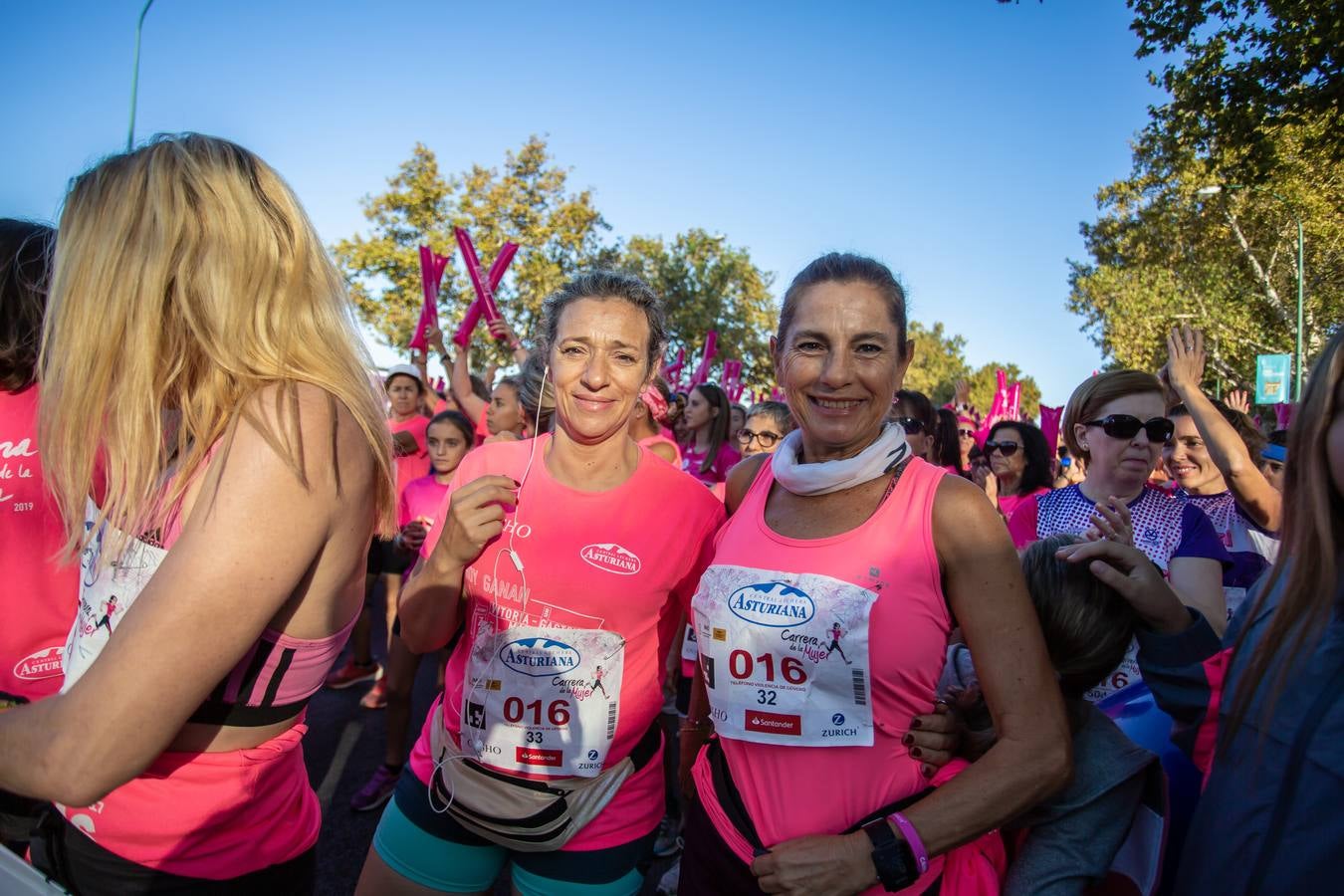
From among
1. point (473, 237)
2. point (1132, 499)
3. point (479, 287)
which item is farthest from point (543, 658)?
point (473, 237)

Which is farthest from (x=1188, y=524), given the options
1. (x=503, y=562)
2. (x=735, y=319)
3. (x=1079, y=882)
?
(x=735, y=319)

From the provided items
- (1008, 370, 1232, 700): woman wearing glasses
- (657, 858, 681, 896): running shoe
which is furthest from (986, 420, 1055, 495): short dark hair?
(657, 858, 681, 896): running shoe

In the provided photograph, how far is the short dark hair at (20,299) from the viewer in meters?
1.84

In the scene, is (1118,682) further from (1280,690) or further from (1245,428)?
(1245,428)

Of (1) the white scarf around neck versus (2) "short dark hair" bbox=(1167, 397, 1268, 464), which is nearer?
(1) the white scarf around neck

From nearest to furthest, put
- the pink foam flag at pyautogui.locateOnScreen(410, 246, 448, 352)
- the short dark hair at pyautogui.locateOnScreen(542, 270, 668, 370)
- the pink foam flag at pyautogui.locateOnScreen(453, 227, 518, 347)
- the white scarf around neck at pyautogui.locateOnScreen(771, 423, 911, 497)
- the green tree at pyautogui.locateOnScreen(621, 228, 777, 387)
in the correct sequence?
1. the white scarf around neck at pyautogui.locateOnScreen(771, 423, 911, 497)
2. the short dark hair at pyautogui.locateOnScreen(542, 270, 668, 370)
3. the pink foam flag at pyautogui.locateOnScreen(453, 227, 518, 347)
4. the pink foam flag at pyautogui.locateOnScreen(410, 246, 448, 352)
5. the green tree at pyautogui.locateOnScreen(621, 228, 777, 387)

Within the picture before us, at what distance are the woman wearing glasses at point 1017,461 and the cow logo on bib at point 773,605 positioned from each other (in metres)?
3.37

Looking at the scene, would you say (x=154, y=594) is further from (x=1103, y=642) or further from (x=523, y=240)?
(x=523, y=240)

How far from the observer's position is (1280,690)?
1.29 meters

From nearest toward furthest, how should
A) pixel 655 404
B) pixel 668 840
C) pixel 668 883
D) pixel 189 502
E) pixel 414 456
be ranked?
pixel 189 502 → pixel 668 883 → pixel 668 840 → pixel 655 404 → pixel 414 456

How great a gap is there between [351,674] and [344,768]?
4.72 feet

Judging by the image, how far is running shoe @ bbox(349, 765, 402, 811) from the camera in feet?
12.6

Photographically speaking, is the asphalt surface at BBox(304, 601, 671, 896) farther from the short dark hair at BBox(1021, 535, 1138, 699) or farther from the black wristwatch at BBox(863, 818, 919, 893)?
the short dark hair at BBox(1021, 535, 1138, 699)

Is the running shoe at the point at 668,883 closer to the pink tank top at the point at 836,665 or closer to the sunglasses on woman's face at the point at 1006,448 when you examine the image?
the pink tank top at the point at 836,665
